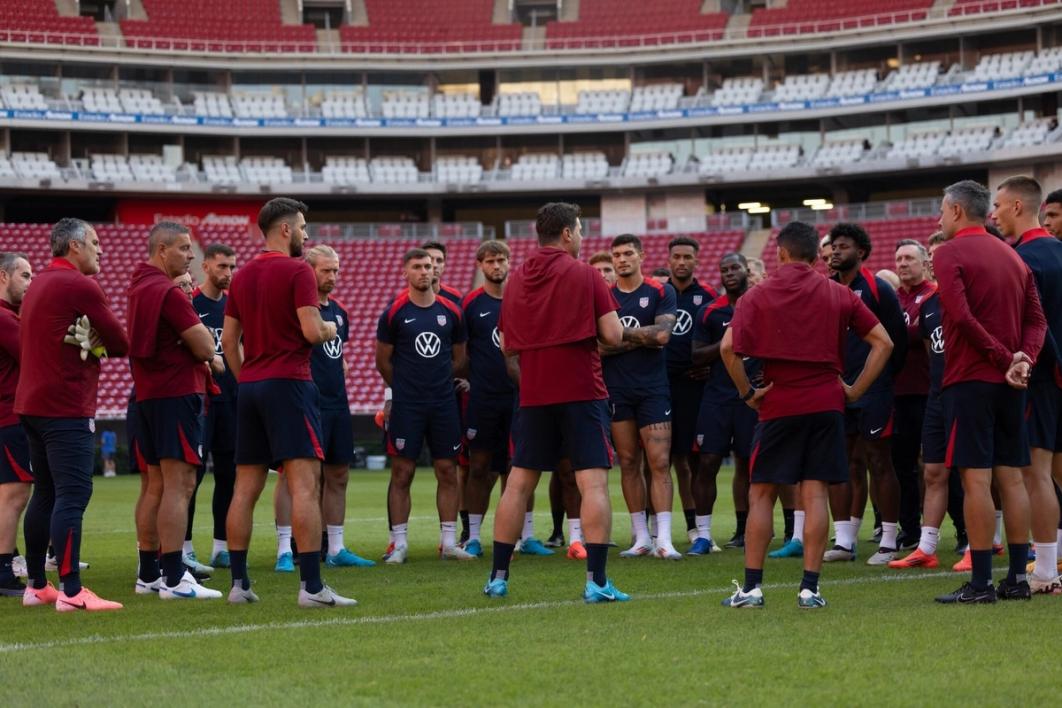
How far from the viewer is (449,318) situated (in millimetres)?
11336

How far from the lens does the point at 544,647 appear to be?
6344 millimetres

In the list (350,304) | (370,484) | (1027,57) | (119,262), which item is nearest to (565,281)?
(370,484)

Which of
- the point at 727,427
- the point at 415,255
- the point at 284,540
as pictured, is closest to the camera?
the point at 284,540

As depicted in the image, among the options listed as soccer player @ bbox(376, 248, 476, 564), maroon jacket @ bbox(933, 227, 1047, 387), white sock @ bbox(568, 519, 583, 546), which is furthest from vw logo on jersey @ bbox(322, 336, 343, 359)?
maroon jacket @ bbox(933, 227, 1047, 387)

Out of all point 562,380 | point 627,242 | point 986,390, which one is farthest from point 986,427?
point 627,242

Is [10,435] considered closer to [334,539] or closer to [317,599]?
[334,539]

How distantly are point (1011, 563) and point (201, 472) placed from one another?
21.2ft

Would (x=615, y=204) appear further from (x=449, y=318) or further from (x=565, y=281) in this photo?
(x=565, y=281)

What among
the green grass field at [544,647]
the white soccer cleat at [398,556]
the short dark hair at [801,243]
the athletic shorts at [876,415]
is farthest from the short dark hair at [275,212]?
the athletic shorts at [876,415]

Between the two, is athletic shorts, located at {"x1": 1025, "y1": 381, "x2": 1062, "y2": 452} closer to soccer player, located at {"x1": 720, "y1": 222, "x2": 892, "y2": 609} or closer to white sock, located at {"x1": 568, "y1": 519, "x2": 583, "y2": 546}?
soccer player, located at {"x1": 720, "y1": 222, "x2": 892, "y2": 609}

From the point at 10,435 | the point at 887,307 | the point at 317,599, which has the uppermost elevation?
the point at 887,307

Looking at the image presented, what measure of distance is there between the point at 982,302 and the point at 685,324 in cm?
422

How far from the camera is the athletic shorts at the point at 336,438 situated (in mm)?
10867

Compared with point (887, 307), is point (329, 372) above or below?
below
